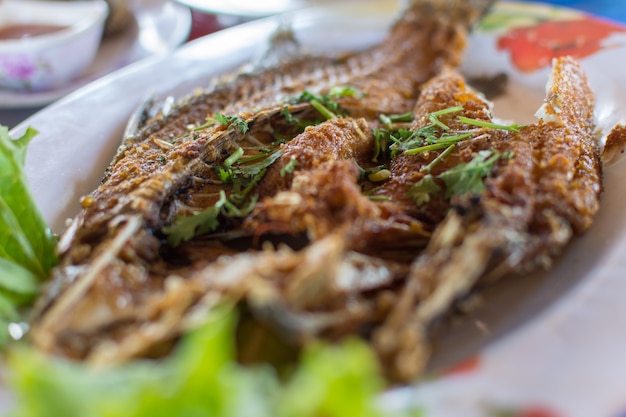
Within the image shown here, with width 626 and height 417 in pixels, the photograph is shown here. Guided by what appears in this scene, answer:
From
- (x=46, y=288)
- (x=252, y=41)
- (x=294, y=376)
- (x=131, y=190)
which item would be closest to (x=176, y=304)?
(x=294, y=376)

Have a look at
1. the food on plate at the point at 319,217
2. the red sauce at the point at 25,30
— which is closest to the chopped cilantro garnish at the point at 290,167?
the food on plate at the point at 319,217

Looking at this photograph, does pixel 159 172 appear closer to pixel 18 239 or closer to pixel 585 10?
pixel 18 239

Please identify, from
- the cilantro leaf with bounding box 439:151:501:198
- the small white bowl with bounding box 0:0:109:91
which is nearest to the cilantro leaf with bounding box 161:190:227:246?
the cilantro leaf with bounding box 439:151:501:198

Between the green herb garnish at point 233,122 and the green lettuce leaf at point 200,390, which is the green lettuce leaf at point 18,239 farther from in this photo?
the green herb garnish at point 233,122

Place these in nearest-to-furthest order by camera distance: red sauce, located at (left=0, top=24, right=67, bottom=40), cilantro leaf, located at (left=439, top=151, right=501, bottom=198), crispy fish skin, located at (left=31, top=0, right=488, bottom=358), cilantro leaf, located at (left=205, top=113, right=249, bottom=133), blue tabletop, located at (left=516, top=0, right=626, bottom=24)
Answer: crispy fish skin, located at (left=31, top=0, right=488, bottom=358) < cilantro leaf, located at (left=439, top=151, right=501, bottom=198) < cilantro leaf, located at (left=205, top=113, right=249, bottom=133) < red sauce, located at (left=0, top=24, right=67, bottom=40) < blue tabletop, located at (left=516, top=0, right=626, bottom=24)

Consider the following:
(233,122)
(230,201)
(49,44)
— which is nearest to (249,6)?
(49,44)

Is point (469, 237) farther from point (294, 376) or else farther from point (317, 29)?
point (317, 29)

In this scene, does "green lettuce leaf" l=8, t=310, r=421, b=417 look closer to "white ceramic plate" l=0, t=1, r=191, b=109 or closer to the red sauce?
"white ceramic plate" l=0, t=1, r=191, b=109
